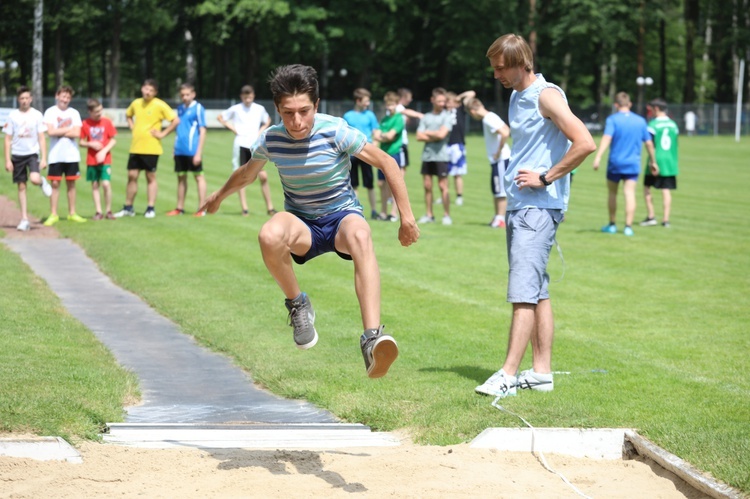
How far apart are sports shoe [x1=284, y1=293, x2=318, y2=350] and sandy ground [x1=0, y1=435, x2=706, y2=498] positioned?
738 millimetres

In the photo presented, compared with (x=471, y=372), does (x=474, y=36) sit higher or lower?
higher

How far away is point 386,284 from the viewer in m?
12.9

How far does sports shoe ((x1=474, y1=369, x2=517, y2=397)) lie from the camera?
7426 millimetres

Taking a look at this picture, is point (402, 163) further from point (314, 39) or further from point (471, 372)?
point (314, 39)

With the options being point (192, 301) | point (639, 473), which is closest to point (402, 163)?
point (192, 301)

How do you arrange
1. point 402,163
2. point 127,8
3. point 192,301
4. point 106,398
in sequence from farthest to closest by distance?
point 127,8 < point 402,163 < point 192,301 < point 106,398

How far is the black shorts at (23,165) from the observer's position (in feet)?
55.2

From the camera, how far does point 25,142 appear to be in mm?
16750

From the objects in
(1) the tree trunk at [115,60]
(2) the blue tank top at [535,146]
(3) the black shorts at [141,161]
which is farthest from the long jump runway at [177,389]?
(1) the tree trunk at [115,60]

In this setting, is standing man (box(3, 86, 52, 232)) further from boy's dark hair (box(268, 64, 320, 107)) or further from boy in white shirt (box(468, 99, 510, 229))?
boy's dark hair (box(268, 64, 320, 107))

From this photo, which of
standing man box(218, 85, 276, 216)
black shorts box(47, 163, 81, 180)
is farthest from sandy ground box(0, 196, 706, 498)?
standing man box(218, 85, 276, 216)

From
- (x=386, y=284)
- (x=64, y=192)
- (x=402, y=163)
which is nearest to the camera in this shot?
(x=386, y=284)

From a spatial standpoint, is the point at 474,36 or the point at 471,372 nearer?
the point at 471,372

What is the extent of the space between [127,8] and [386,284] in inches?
2245
